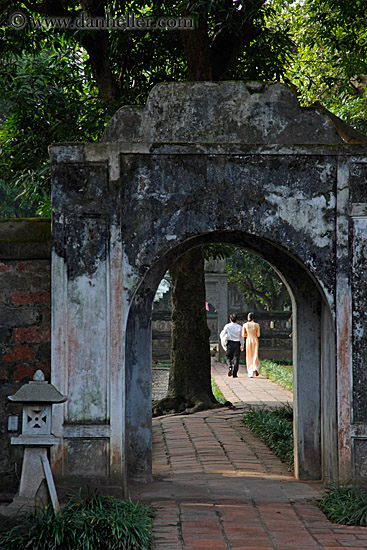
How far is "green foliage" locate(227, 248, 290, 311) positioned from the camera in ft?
88.8

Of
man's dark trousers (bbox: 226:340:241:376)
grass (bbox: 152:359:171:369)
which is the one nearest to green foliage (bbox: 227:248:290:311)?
grass (bbox: 152:359:171:369)

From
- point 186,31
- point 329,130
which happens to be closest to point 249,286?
point 186,31

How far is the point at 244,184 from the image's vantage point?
5520 mm

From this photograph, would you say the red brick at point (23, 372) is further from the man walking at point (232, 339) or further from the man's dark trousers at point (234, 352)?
the man's dark trousers at point (234, 352)

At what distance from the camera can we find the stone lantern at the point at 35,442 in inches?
173

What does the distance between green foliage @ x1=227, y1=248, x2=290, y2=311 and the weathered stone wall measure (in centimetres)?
2093

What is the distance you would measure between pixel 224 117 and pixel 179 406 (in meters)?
5.46

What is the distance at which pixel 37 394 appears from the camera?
4445 mm

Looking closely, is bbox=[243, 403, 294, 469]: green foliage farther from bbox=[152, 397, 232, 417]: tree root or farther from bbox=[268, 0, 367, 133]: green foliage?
bbox=[268, 0, 367, 133]: green foliage

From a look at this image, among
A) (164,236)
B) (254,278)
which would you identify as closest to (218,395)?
(164,236)

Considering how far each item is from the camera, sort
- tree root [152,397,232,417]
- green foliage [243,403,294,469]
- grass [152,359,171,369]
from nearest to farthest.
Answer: green foliage [243,403,294,469], tree root [152,397,232,417], grass [152,359,171,369]

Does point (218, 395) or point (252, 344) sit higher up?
point (252, 344)

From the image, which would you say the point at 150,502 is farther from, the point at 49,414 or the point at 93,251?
the point at 93,251

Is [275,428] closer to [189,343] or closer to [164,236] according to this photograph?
[189,343]
